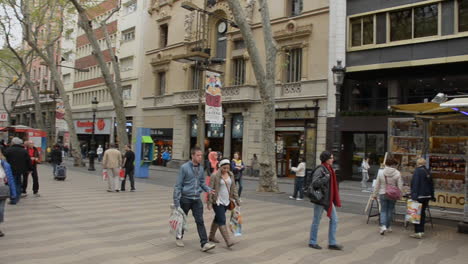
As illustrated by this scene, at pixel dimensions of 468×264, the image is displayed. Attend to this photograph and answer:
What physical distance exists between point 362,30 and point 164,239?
19.0m

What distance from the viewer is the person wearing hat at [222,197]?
699 cm

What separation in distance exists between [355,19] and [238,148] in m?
12.0

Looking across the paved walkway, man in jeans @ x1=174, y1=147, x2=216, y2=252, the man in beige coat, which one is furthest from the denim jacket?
the man in beige coat

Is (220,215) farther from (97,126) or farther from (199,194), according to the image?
(97,126)

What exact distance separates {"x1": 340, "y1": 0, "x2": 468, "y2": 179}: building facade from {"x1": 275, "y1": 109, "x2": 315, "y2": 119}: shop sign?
200 centimetres

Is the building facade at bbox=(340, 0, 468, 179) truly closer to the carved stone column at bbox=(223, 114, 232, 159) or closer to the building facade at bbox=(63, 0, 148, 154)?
the carved stone column at bbox=(223, 114, 232, 159)

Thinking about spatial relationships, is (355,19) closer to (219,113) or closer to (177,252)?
(219,113)

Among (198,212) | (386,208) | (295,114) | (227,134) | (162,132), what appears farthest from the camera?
(162,132)

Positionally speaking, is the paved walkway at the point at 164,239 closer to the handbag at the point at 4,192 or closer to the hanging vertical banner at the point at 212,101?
the handbag at the point at 4,192

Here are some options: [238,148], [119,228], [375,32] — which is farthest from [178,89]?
[119,228]

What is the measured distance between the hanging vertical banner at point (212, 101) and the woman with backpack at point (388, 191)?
5883 millimetres

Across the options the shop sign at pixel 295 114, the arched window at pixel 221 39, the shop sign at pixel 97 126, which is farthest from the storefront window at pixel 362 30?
the shop sign at pixel 97 126

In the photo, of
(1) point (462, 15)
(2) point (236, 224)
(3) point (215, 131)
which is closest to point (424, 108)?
(2) point (236, 224)

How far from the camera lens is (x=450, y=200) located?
10.6 meters
